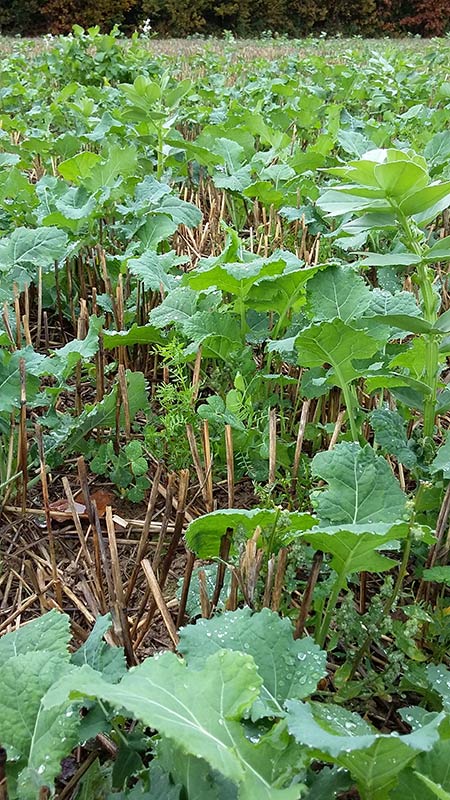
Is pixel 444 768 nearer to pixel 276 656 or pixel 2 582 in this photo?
pixel 276 656

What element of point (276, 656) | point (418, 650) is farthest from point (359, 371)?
point (276, 656)

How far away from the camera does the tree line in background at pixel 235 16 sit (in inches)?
655

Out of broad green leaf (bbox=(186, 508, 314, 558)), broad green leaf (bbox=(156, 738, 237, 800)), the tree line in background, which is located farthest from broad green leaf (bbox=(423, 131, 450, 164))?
the tree line in background

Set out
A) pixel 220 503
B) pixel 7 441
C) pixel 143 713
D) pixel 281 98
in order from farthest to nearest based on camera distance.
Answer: pixel 281 98 < pixel 7 441 < pixel 220 503 < pixel 143 713

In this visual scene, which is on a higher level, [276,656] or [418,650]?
[276,656]

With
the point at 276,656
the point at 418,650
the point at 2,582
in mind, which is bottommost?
the point at 2,582

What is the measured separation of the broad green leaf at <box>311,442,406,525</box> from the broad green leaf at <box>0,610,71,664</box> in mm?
388

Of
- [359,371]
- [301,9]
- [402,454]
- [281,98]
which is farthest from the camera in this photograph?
[301,9]

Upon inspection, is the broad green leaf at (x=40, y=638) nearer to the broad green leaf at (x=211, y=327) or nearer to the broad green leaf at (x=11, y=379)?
the broad green leaf at (x=11, y=379)

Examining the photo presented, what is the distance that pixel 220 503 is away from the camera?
1.56m

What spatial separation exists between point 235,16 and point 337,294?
1944 centimetres

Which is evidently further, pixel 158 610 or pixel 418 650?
pixel 158 610

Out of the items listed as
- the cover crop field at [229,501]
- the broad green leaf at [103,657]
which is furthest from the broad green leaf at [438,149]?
the broad green leaf at [103,657]

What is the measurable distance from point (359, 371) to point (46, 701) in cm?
82
